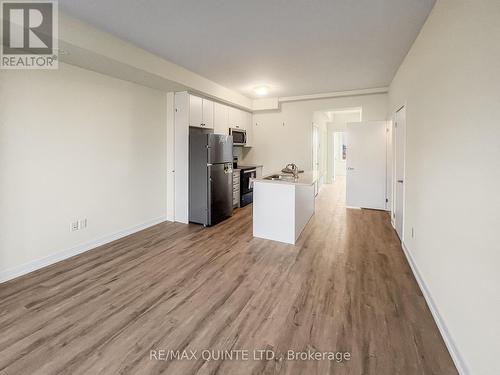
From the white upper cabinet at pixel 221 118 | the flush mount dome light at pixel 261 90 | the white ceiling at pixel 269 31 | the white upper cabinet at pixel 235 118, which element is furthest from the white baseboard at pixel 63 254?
the flush mount dome light at pixel 261 90

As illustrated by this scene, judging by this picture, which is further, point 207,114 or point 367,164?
point 367,164

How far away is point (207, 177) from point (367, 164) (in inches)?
141

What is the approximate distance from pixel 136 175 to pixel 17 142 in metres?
1.67

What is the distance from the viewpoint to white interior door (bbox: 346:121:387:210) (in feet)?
17.9

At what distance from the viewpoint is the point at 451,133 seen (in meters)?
1.84

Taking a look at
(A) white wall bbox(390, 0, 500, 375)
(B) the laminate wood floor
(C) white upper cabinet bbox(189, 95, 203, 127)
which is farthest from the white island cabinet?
(C) white upper cabinet bbox(189, 95, 203, 127)

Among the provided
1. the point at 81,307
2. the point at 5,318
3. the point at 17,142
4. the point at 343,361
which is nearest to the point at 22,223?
the point at 17,142

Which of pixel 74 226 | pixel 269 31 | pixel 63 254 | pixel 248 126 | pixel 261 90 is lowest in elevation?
pixel 63 254

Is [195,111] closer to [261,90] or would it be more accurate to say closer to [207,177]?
[207,177]

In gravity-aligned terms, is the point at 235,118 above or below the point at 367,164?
above

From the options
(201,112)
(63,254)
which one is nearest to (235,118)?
(201,112)

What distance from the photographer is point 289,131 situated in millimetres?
6648

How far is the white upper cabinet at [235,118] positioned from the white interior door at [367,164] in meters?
2.62

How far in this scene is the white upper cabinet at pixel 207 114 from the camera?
498 cm
